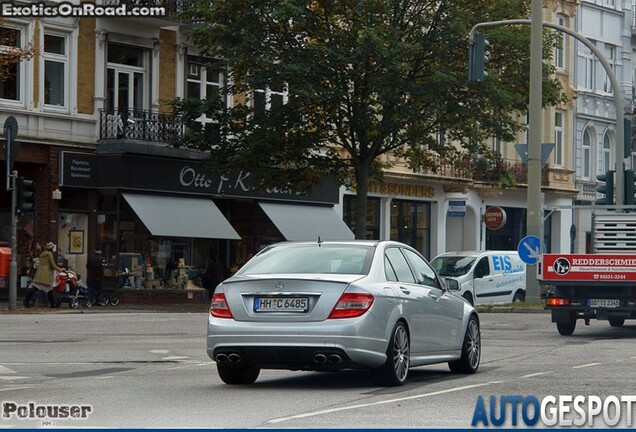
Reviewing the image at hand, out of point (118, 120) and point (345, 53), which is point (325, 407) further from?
point (118, 120)

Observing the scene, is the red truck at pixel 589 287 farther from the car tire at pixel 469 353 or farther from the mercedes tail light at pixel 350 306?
the mercedes tail light at pixel 350 306

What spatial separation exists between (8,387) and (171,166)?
29.2 m

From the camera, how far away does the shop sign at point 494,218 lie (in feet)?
188

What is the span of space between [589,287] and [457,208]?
104 ft

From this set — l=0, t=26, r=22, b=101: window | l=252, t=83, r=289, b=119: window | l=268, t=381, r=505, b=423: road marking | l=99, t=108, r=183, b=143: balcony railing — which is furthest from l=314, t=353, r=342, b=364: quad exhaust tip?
l=99, t=108, r=183, b=143: balcony railing

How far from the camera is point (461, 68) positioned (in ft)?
136

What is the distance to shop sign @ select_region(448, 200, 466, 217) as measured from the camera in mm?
57562

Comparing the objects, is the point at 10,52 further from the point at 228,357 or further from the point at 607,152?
the point at 607,152

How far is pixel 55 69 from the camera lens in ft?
137

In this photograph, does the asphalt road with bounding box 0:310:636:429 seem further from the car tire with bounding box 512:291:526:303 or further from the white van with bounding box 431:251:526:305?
the car tire with bounding box 512:291:526:303

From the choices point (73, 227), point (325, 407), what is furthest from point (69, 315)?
point (325, 407)

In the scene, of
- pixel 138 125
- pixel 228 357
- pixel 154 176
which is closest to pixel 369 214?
pixel 154 176

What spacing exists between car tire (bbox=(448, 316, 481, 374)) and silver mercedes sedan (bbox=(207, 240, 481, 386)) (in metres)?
1.22

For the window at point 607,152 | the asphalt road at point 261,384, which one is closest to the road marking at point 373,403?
the asphalt road at point 261,384
